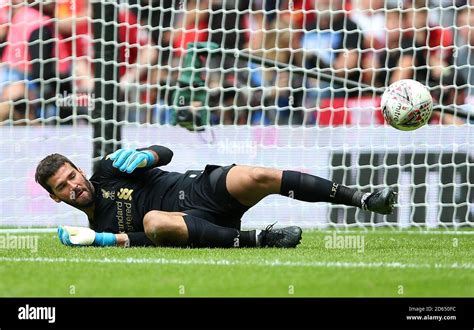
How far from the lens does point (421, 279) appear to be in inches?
192

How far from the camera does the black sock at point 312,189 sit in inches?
254

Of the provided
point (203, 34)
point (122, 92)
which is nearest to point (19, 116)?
point (122, 92)

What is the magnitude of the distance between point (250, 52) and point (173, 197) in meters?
3.29

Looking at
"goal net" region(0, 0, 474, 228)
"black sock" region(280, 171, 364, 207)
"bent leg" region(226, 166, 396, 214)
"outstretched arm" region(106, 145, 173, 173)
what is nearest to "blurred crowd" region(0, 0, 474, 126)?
"goal net" region(0, 0, 474, 228)

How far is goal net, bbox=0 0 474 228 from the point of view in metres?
9.37

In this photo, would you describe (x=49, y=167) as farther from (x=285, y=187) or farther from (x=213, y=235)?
(x=285, y=187)

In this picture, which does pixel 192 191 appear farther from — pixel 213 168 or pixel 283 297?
pixel 283 297

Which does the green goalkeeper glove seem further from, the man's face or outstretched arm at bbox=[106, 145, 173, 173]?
outstretched arm at bbox=[106, 145, 173, 173]

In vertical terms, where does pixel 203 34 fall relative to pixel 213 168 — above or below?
above

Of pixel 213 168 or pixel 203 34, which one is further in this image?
pixel 203 34

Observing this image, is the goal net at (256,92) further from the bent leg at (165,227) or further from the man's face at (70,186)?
the bent leg at (165,227)
